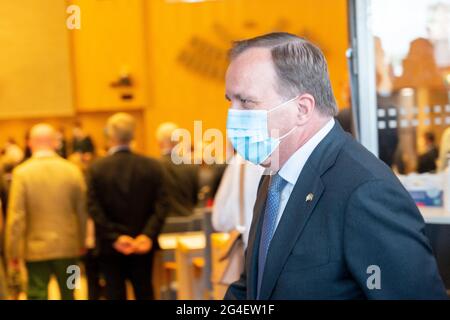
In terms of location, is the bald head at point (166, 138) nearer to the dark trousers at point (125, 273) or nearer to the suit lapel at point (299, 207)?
the dark trousers at point (125, 273)

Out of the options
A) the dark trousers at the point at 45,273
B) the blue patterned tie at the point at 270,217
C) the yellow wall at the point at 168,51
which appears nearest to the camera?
the blue patterned tie at the point at 270,217

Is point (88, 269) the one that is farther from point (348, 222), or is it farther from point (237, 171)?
point (348, 222)

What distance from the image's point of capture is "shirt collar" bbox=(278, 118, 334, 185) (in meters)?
1.60

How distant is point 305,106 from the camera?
5.21ft

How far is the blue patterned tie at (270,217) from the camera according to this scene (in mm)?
1634

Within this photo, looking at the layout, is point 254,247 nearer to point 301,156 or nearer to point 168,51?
point 301,156

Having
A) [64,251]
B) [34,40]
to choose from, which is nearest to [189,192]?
[64,251]

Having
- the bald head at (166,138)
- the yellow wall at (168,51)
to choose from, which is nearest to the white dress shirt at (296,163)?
the bald head at (166,138)

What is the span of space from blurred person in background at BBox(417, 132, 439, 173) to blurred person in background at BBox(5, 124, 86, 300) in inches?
85.8

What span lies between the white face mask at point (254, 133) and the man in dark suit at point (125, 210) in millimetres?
3328

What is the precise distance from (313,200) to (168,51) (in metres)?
9.47

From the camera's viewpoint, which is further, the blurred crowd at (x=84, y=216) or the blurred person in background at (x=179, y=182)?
the blurred person in background at (x=179, y=182)

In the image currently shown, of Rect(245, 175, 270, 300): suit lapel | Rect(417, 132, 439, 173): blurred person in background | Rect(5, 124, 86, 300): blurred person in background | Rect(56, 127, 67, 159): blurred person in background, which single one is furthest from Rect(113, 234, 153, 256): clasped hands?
Rect(56, 127, 67, 159): blurred person in background

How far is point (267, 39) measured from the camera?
1.62 metres
